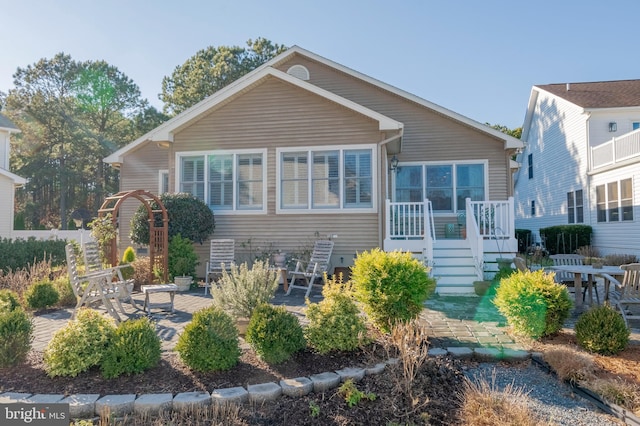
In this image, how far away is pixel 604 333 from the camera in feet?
14.4

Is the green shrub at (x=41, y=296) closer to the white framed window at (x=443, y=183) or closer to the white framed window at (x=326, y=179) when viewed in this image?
the white framed window at (x=326, y=179)

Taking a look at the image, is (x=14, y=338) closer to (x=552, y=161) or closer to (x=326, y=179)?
(x=326, y=179)

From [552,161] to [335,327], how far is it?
64.5ft

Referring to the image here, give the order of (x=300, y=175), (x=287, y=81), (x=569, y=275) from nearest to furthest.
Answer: (x=569, y=275), (x=287, y=81), (x=300, y=175)

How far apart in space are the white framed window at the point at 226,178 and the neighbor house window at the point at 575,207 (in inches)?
583

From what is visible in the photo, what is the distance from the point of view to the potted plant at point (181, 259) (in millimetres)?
8945

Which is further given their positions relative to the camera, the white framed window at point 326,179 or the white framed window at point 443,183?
the white framed window at point 443,183

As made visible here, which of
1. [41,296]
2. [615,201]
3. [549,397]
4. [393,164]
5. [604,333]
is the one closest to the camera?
[549,397]

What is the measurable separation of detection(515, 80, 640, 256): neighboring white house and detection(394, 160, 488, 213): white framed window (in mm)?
5981

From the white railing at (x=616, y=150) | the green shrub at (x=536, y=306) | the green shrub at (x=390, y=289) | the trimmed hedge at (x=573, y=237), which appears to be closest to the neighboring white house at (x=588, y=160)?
the white railing at (x=616, y=150)

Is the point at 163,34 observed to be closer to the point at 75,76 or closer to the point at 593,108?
the point at 593,108

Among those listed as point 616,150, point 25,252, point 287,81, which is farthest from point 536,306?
point 616,150

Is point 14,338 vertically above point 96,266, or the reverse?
point 96,266

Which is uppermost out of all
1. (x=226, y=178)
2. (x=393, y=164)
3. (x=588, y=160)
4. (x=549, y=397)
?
(x=588, y=160)
